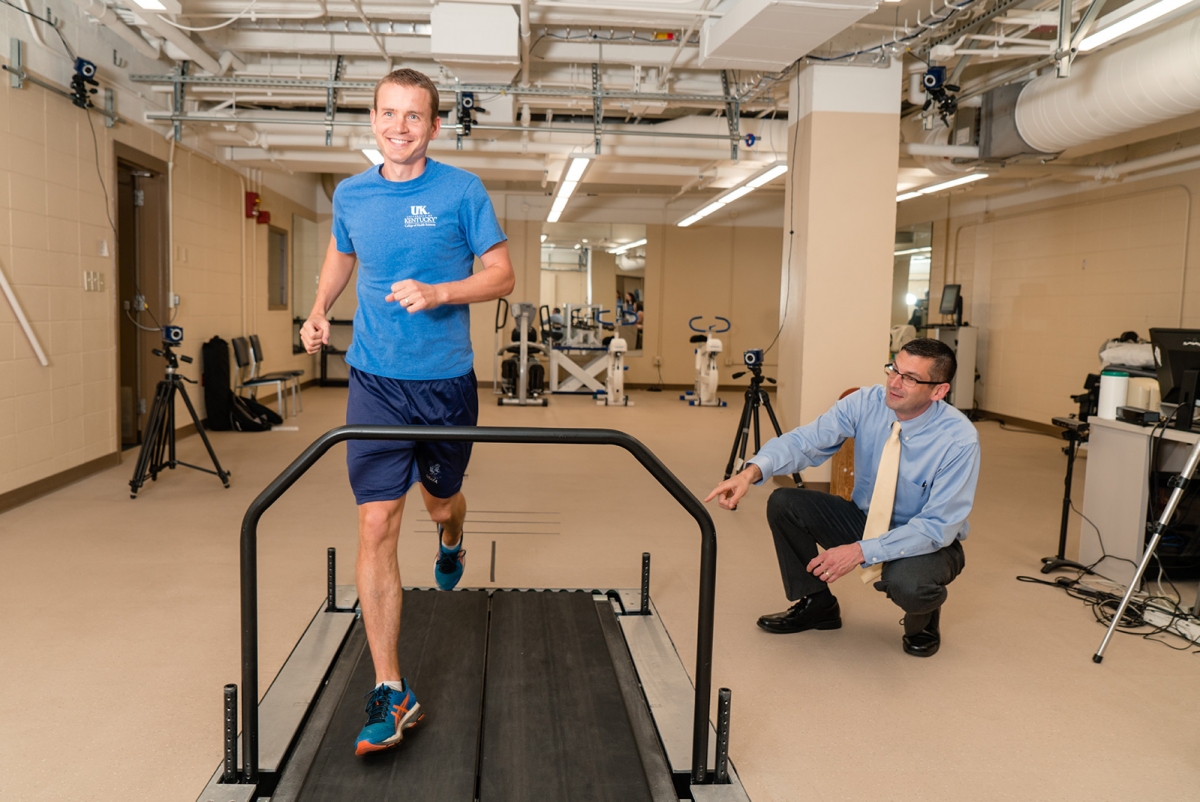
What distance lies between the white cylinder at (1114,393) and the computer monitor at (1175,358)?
0.56 feet

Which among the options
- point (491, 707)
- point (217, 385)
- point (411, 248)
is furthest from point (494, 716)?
point (217, 385)

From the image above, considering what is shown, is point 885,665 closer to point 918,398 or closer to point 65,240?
point 918,398

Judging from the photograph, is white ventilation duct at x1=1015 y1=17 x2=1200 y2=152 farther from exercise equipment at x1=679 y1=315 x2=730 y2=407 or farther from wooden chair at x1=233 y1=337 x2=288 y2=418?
wooden chair at x1=233 y1=337 x2=288 y2=418

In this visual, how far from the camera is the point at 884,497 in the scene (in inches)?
117

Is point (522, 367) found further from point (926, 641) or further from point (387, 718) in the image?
point (387, 718)

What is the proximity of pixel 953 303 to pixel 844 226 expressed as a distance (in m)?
5.11

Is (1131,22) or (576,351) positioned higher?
(1131,22)

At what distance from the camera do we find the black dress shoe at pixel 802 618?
3262 millimetres

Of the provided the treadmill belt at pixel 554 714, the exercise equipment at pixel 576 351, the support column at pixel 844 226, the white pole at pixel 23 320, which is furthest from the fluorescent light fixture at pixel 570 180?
the treadmill belt at pixel 554 714

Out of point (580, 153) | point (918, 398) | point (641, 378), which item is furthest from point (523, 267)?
point (918, 398)

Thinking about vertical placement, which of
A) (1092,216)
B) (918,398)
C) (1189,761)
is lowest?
(1189,761)

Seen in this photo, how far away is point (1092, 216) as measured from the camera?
333 inches

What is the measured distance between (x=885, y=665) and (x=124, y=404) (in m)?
6.06

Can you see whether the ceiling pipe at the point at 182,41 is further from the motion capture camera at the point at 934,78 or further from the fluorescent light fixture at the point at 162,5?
the motion capture camera at the point at 934,78
